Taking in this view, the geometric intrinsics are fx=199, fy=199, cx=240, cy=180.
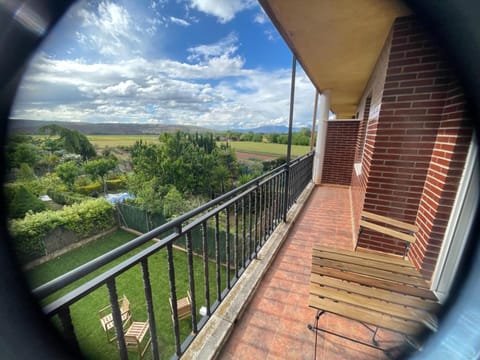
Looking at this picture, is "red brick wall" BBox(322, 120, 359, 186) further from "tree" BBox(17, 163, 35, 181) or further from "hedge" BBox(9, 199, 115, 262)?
"hedge" BBox(9, 199, 115, 262)

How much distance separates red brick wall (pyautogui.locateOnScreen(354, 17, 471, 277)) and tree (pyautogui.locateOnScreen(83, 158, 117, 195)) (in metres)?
24.8

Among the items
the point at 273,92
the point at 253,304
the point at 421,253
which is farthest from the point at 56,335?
the point at 273,92

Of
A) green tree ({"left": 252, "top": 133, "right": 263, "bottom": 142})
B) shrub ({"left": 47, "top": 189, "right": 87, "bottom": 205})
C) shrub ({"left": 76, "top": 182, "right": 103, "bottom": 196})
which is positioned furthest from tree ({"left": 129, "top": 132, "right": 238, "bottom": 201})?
shrub ({"left": 47, "top": 189, "right": 87, "bottom": 205})

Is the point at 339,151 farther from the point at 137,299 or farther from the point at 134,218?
the point at 134,218

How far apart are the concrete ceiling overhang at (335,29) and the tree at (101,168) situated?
24.0m

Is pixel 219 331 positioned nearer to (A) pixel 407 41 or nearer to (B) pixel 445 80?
(B) pixel 445 80

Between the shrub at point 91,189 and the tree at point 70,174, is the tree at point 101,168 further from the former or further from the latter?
the tree at point 70,174

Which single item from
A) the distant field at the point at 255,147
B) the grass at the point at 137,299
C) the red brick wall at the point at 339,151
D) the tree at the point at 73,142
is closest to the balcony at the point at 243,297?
the grass at the point at 137,299

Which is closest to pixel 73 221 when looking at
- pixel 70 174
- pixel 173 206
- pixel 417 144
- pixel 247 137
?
pixel 173 206

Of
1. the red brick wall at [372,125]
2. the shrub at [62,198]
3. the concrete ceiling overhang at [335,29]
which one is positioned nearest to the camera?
the concrete ceiling overhang at [335,29]

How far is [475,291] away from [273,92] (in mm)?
11762

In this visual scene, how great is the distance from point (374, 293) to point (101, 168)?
86.7 feet

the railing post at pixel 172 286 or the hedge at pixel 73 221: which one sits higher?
the railing post at pixel 172 286

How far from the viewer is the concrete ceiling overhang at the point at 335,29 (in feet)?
5.56
